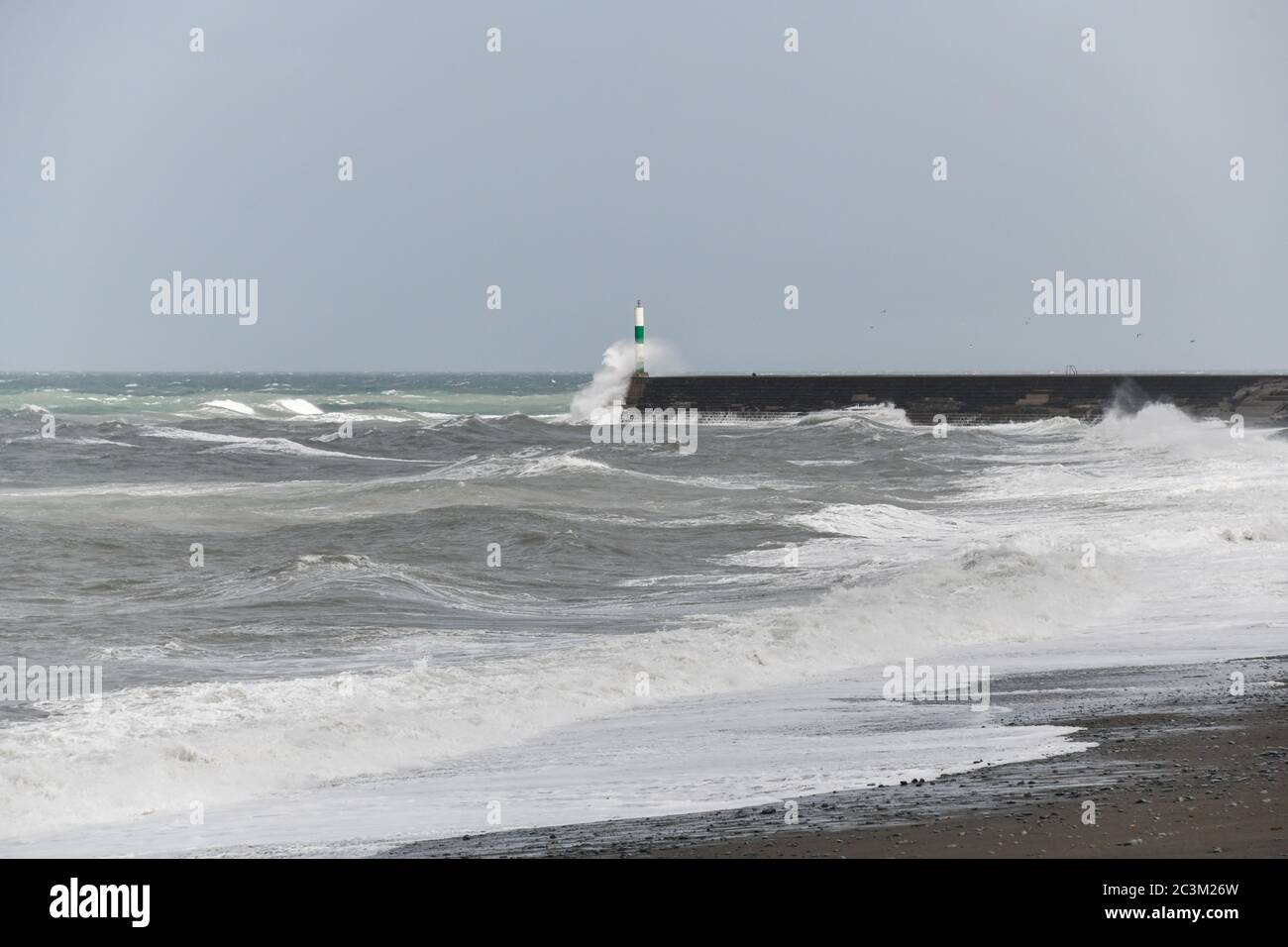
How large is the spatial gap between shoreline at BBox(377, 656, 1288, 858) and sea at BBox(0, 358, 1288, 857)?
0.87 feet

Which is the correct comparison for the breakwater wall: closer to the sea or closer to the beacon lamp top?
the beacon lamp top

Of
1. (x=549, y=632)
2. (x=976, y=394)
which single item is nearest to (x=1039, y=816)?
(x=549, y=632)

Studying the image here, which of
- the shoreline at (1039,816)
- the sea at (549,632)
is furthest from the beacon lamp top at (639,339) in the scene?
the shoreline at (1039,816)

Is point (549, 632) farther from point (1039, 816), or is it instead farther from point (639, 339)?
point (639, 339)

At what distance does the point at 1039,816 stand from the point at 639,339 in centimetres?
5023

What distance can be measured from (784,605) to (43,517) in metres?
12.4

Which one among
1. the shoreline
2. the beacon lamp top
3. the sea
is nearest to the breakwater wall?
the beacon lamp top

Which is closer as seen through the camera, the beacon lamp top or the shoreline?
the shoreline

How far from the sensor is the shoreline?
5297 mm

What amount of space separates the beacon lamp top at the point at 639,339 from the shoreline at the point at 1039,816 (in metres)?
46.9

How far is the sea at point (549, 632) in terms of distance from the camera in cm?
696

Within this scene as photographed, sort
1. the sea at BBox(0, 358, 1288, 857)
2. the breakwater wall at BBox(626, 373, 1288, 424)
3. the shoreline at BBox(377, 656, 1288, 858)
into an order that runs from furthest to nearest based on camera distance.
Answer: the breakwater wall at BBox(626, 373, 1288, 424), the sea at BBox(0, 358, 1288, 857), the shoreline at BBox(377, 656, 1288, 858)

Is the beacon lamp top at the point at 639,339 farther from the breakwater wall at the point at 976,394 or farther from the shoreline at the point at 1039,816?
the shoreline at the point at 1039,816
